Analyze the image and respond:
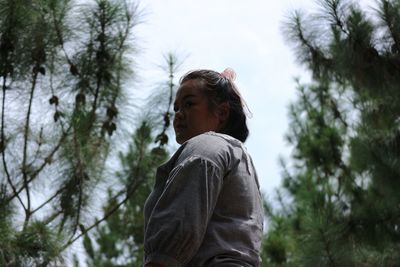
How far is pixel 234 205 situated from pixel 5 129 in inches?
101

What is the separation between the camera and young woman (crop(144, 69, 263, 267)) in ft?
3.71

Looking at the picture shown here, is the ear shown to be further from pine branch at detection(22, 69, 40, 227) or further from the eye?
pine branch at detection(22, 69, 40, 227)

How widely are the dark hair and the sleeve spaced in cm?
25

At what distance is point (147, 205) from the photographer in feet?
4.14

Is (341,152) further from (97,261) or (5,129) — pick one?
(5,129)

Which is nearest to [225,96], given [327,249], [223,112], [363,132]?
[223,112]

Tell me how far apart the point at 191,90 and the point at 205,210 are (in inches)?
12.1

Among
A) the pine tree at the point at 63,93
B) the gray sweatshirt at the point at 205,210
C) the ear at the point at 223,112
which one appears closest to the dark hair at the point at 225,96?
the ear at the point at 223,112

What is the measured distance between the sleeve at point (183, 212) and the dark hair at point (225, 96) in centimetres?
25

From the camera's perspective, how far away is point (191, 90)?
1.41 meters

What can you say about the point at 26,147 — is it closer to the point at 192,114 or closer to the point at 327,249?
the point at 327,249

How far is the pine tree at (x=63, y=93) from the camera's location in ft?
11.7

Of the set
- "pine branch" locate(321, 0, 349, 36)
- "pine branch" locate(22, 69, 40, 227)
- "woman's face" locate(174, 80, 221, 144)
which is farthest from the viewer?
"pine branch" locate(321, 0, 349, 36)

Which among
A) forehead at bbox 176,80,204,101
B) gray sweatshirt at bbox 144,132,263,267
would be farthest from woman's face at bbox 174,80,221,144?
gray sweatshirt at bbox 144,132,263,267
